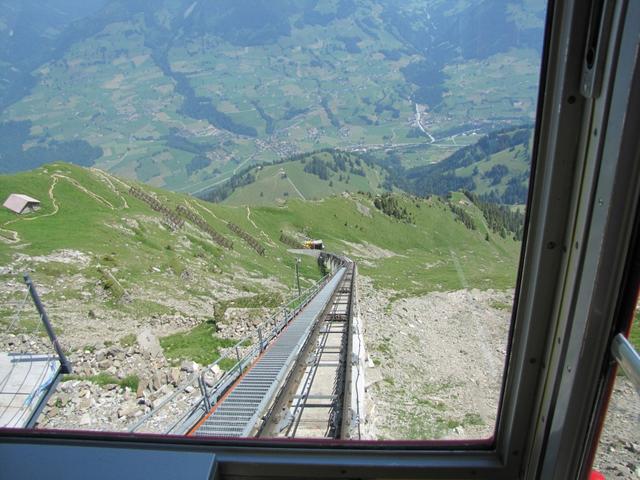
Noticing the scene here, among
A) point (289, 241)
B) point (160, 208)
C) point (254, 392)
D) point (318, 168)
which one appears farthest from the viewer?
point (318, 168)

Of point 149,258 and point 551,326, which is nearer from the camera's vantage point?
point 551,326

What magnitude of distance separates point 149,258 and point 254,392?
2297 centimetres

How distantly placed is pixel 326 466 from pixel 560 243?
195cm

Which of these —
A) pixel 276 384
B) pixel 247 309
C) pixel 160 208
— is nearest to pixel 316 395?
pixel 276 384

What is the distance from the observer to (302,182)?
18475 centimetres

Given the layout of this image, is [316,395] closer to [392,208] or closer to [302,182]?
[392,208]

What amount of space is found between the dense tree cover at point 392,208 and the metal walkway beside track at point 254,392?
297 ft

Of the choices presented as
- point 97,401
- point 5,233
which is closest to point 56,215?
point 5,233

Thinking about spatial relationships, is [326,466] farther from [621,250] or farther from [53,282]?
[53,282]

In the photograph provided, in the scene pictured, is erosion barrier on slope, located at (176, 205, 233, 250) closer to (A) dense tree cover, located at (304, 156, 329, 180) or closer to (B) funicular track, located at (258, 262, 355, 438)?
(B) funicular track, located at (258, 262, 355, 438)

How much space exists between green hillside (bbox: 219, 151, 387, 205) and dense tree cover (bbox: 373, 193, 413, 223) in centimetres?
6328

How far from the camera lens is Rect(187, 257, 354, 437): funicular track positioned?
6055 millimetres

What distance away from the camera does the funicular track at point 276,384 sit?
6.05 m

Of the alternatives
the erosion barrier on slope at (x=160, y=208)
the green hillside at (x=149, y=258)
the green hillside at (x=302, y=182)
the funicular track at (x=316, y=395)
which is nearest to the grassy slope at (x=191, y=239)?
the green hillside at (x=149, y=258)
